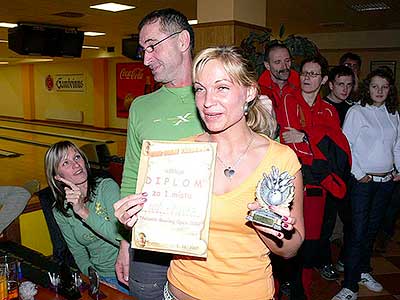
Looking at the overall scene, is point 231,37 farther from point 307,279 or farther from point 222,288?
point 222,288

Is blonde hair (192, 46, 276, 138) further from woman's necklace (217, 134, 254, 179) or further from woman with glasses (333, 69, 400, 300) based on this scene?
woman with glasses (333, 69, 400, 300)

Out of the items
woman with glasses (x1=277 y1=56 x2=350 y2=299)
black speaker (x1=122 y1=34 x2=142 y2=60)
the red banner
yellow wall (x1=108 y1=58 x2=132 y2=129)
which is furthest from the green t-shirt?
yellow wall (x1=108 y1=58 x2=132 y2=129)

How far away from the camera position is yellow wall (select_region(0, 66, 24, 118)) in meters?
18.3

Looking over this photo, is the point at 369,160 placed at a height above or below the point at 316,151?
below

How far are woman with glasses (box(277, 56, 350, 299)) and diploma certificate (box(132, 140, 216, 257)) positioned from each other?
1.54m

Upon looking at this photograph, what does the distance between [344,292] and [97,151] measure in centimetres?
408

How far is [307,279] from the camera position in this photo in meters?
3.02

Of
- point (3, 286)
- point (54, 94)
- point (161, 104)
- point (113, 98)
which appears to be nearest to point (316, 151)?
point (161, 104)

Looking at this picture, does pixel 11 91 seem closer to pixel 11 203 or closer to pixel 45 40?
pixel 45 40

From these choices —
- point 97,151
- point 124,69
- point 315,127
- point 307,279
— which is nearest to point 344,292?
point 307,279

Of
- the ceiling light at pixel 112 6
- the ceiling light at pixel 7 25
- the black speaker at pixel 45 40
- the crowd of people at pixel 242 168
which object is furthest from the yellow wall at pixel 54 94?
the crowd of people at pixel 242 168

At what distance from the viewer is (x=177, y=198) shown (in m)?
1.25

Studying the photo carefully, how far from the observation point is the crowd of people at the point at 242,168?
1.26 m

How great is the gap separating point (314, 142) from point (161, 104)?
1345 mm
